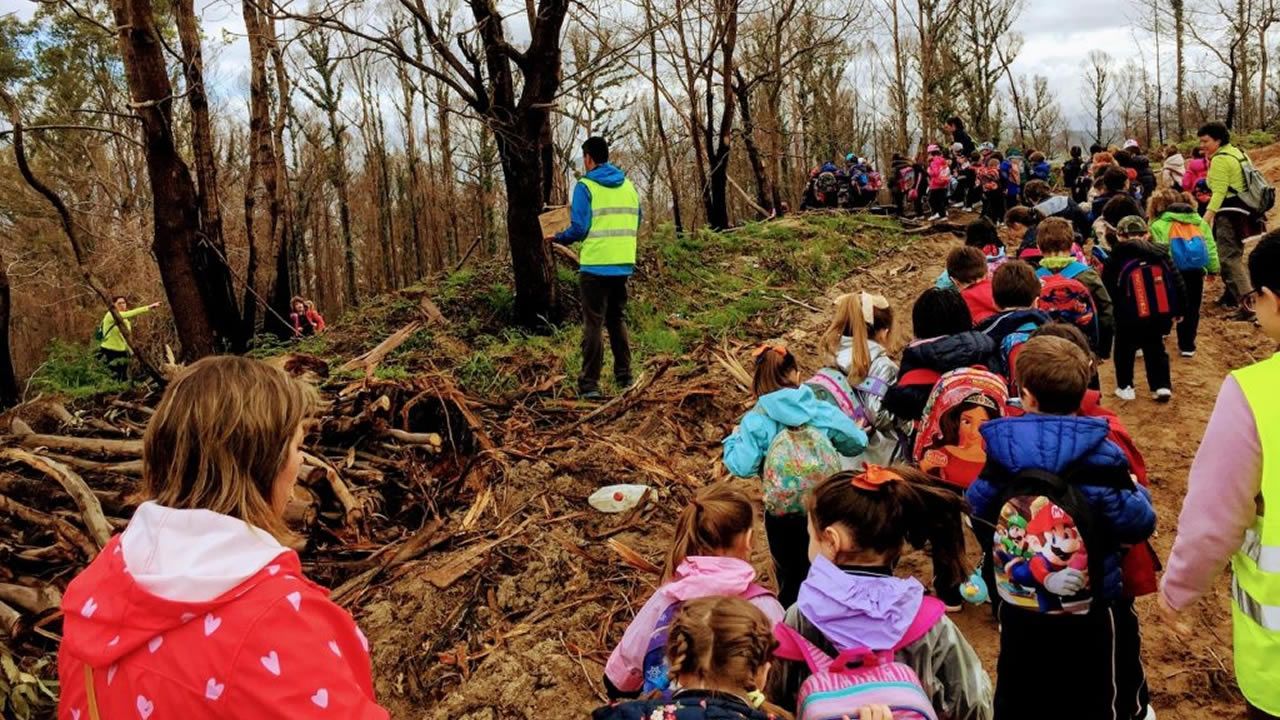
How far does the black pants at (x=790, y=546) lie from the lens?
3.48 metres

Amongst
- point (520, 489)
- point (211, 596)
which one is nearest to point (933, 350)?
point (520, 489)

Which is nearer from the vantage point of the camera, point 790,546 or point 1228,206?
point 790,546

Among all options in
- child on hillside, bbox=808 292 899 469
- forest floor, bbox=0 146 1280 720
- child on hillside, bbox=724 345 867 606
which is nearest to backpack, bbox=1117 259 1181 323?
forest floor, bbox=0 146 1280 720

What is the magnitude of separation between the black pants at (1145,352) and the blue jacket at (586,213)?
166 inches

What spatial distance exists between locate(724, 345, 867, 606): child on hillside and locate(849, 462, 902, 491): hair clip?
941 millimetres

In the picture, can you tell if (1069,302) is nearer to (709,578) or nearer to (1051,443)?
(1051,443)

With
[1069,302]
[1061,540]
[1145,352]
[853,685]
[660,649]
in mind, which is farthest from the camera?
[1145,352]

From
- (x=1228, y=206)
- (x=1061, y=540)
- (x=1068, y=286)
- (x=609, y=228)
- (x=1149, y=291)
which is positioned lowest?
(x=1061, y=540)

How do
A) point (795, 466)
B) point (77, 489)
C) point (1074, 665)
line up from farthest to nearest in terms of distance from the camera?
point (77, 489) < point (795, 466) < point (1074, 665)

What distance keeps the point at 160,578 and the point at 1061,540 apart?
2.66 metres

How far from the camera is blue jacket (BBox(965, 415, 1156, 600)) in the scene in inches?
103

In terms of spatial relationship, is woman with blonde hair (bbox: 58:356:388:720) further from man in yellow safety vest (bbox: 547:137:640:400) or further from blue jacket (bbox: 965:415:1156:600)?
Answer: man in yellow safety vest (bbox: 547:137:640:400)

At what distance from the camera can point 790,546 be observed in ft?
11.6

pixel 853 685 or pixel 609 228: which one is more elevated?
pixel 609 228
